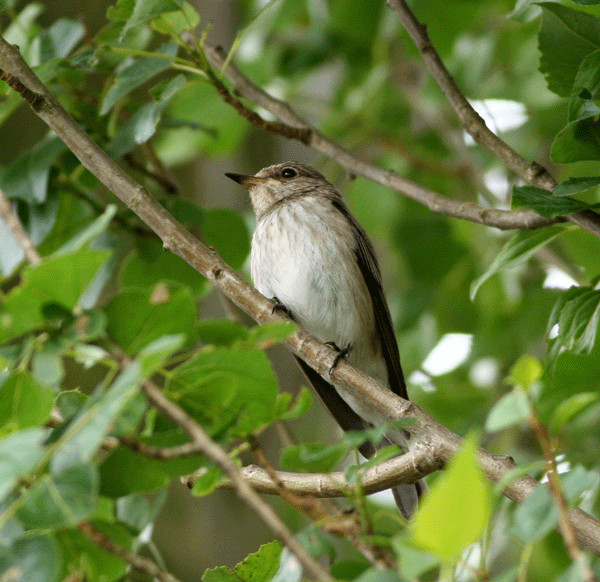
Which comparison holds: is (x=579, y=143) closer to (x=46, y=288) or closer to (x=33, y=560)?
(x=46, y=288)

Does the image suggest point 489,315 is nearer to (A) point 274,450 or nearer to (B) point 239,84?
(A) point 274,450

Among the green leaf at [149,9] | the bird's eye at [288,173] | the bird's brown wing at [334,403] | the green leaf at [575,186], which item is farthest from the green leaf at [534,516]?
the bird's eye at [288,173]

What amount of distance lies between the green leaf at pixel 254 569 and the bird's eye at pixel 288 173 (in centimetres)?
361

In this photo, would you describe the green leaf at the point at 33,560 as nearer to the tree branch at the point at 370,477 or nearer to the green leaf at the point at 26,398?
the green leaf at the point at 26,398

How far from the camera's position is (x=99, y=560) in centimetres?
137

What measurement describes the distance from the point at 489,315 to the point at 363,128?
1.46m

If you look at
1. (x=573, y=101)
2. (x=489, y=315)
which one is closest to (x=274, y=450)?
(x=489, y=315)

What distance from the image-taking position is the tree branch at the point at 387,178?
268 centimetres

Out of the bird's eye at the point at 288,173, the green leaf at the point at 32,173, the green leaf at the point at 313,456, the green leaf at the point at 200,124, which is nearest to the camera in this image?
the green leaf at the point at 313,456

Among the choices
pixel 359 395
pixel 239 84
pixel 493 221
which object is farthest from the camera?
pixel 239 84

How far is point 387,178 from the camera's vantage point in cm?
311

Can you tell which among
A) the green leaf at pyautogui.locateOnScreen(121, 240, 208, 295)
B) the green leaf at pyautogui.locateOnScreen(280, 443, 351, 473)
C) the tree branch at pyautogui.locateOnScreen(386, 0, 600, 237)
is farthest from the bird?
the green leaf at pyautogui.locateOnScreen(280, 443, 351, 473)

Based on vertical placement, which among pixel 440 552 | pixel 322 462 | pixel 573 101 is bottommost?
pixel 440 552

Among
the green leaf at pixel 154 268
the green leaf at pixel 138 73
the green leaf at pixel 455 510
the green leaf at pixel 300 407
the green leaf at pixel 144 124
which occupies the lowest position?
the green leaf at pixel 455 510
